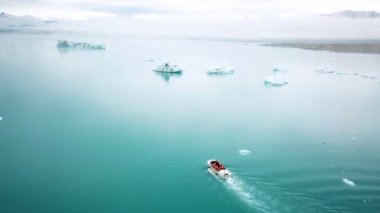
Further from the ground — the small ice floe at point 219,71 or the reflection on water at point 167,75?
the small ice floe at point 219,71

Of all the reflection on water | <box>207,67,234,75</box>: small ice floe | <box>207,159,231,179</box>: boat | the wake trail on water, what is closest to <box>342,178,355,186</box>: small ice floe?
the wake trail on water

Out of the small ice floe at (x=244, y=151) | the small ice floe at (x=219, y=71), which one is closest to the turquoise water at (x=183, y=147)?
the small ice floe at (x=244, y=151)

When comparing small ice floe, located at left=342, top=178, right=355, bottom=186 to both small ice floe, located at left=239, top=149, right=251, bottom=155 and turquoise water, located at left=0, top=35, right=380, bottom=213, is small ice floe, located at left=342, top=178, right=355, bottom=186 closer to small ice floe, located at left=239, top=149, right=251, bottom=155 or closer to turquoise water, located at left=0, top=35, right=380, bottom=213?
turquoise water, located at left=0, top=35, right=380, bottom=213

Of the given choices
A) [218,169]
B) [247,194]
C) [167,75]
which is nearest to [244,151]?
[218,169]

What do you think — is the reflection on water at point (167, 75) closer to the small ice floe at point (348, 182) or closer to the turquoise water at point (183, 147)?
the turquoise water at point (183, 147)

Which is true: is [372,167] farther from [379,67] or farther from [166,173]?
[379,67]
